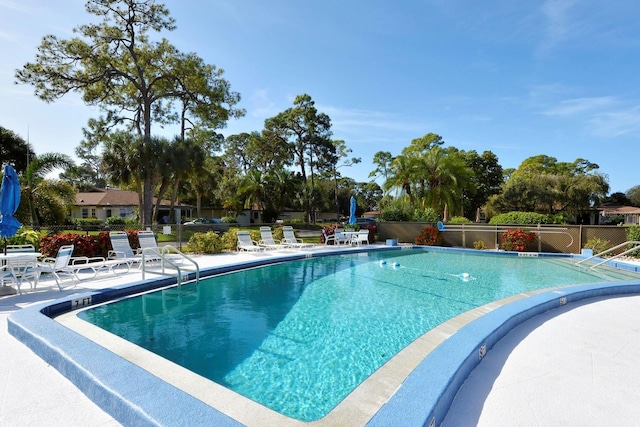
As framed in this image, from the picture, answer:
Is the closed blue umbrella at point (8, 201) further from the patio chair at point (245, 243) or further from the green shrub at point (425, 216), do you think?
the green shrub at point (425, 216)

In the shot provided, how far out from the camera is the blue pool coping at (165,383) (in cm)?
255

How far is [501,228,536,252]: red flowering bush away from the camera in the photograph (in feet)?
52.6

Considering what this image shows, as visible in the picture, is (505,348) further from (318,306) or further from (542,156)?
(542,156)

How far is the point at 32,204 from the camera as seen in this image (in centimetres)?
1744

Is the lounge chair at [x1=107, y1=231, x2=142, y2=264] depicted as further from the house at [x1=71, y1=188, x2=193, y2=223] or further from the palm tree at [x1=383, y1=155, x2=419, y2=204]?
the house at [x1=71, y1=188, x2=193, y2=223]

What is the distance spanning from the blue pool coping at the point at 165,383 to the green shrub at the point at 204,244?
Answer: 8195mm

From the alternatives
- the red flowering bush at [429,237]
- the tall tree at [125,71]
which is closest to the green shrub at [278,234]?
the red flowering bush at [429,237]

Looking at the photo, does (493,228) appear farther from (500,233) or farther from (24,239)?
(24,239)

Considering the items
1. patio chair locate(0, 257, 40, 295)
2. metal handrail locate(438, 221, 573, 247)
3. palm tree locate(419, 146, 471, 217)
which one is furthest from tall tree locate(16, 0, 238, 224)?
metal handrail locate(438, 221, 573, 247)

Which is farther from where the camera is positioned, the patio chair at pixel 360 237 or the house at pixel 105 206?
the house at pixel 105 206

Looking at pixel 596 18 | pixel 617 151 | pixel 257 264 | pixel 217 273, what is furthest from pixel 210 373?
pixel 617 151

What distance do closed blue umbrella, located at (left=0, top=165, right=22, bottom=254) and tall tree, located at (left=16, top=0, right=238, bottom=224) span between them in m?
18.4

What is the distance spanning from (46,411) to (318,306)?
192 inches

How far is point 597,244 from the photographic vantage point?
14.4 meters
